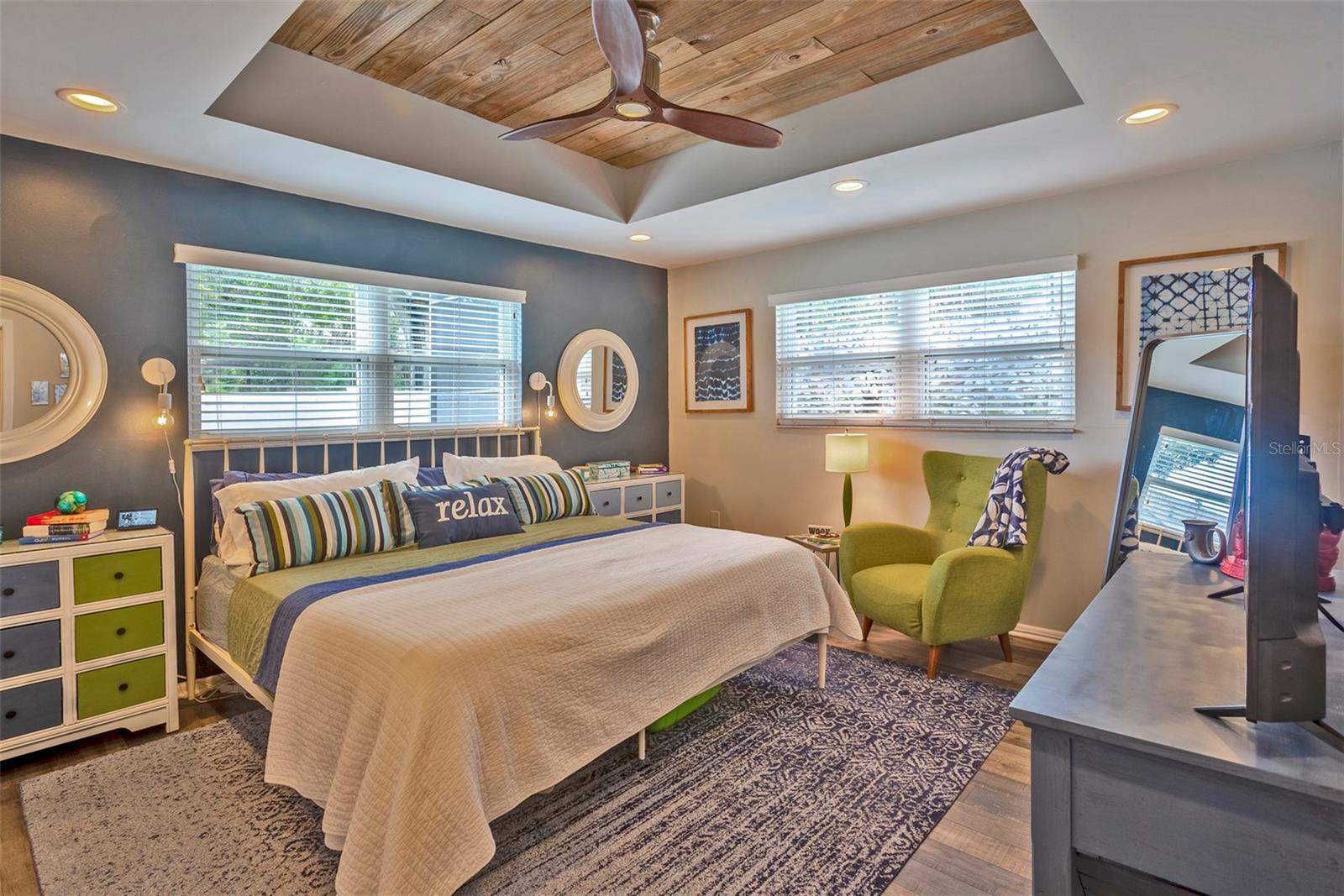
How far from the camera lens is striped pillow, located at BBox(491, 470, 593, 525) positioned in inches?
146

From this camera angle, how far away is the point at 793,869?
1945 millimetres

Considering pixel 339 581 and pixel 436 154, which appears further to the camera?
pixel 436 154

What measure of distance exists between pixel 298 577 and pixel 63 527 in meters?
0.92

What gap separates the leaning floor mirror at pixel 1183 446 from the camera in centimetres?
212

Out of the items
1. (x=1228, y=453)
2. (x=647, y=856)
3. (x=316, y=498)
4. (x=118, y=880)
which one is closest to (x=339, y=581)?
(x=316, y=498)

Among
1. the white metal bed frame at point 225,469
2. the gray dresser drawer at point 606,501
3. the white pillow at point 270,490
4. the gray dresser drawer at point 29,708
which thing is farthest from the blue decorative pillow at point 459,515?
the gray dresser drawer at point 29,708

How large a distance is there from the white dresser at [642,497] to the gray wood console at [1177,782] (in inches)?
138

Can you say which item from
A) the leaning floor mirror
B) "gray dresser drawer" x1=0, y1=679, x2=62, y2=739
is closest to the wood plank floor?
"gray dresser drawer" x1=0, y1=679, x2=62, y2=739

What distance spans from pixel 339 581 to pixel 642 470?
2.74 m

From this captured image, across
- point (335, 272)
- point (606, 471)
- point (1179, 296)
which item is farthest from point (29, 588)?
point (1179, 296)

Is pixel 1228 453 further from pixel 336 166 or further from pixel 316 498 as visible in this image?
pixel 336 166

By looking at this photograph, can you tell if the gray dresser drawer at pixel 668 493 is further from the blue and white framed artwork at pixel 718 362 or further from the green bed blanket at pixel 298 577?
the green bed blanket at pixel 298 577

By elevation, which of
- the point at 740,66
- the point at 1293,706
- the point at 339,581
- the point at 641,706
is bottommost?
the point at 641,706

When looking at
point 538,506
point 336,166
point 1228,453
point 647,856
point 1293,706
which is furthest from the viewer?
point 538,506
